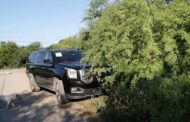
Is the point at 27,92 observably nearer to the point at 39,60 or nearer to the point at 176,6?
the point at 39,60

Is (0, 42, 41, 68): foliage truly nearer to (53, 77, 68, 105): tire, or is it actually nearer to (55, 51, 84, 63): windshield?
(55, 51, 84, 63): windshield

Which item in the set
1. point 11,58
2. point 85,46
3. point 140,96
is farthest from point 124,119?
point 11,58

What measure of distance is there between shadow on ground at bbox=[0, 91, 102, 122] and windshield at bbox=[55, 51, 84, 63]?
1.48 m

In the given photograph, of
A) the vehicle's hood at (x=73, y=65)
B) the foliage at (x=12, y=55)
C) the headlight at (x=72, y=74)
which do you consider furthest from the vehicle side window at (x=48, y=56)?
the foliage at (x=12, y=55)

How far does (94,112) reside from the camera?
10000 mm

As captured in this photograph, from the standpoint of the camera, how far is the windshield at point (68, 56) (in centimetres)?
1276

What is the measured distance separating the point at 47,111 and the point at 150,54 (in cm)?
493

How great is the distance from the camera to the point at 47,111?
10.8 m

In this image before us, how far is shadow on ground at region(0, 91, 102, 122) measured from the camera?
966 cm

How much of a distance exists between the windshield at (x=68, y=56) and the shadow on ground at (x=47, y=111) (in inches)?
58.3

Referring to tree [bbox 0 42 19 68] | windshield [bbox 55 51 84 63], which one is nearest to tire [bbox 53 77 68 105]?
windshield [bbox 55 51 84 63]

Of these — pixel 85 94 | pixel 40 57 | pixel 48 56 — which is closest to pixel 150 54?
pixel 85 94

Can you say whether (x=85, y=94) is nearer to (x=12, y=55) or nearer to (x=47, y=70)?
(x=47, y=70)

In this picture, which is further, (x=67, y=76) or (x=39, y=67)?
(x=39, y=67)
